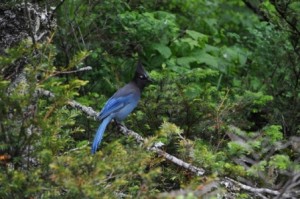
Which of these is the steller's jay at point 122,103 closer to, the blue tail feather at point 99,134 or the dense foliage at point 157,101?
the blue tail feather at point 99,134

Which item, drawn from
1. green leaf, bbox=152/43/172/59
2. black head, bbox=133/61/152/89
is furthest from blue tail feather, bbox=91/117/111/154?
green leaf, bbox=152/43/172/59

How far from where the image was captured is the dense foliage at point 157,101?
3.82 metres

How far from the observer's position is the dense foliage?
382 cm

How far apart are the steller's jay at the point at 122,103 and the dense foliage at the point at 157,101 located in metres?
0.14

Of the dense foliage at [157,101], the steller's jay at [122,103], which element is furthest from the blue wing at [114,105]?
the dense foliage at [157,101]

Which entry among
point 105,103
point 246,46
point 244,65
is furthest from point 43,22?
point 246,46

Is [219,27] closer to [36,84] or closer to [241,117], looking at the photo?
[241,117]

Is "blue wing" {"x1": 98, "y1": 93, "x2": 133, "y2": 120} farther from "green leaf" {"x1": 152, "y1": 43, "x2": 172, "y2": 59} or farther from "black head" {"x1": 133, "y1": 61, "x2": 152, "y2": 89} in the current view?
"green leaf" {"x1": 152, "y1": 43, "x2": 172, "y2": 59}

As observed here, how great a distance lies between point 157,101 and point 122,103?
33 centimetres

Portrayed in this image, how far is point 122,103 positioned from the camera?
6023 mm

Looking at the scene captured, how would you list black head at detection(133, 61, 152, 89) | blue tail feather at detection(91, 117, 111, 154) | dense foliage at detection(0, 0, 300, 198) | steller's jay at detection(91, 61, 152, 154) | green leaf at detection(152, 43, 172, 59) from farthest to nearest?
green leaf at detection(152, 43, 172, 59) < black head at detection(133, 61, 152, 89) < steller's jay at detection(91, 61, 152, 154) < blue tail feather at detection(91, 117, 111, 154) < dense foliage at detection(0, 0, 300, 198)

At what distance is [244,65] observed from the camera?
875 cm

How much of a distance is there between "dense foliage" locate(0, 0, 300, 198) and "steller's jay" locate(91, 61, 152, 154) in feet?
0.47

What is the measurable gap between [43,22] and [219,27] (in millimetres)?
5534
